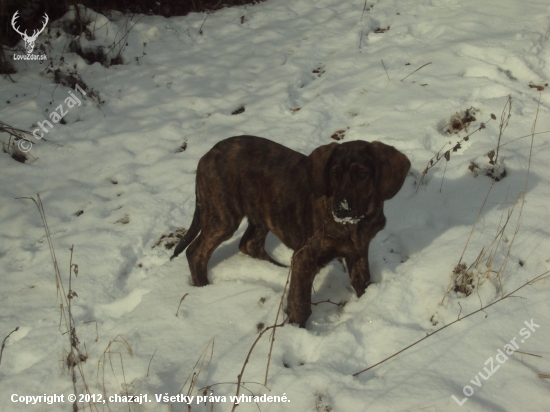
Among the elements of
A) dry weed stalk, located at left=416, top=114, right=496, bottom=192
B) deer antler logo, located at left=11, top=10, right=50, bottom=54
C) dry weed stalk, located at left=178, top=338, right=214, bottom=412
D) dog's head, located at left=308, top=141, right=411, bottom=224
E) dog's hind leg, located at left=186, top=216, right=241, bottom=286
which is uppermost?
deer antler logo, located at left=11, top=10, right=50, bottom=54

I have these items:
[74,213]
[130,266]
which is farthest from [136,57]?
[130,266]

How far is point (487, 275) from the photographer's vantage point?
3.30 meters

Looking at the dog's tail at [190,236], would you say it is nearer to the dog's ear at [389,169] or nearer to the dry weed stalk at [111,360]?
the dry weed stalk at [111,360]

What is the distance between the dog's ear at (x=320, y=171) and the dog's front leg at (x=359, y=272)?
1.99 ft

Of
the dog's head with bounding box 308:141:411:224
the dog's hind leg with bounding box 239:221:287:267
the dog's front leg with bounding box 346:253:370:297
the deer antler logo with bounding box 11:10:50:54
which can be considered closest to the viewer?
the dog's head with bounding box 308:141:411:224

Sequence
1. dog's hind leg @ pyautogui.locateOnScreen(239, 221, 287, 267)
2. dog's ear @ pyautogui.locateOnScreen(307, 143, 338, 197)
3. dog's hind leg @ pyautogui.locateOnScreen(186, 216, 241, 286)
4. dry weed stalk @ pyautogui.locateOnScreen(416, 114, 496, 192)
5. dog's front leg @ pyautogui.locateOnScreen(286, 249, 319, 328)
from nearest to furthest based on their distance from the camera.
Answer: dog's ear @ pyautogui.locateOnScreen(307, 143, 338, 197) → dog's front leg @ pyautogui.locateOnScreen(286, 249, 319, 328) → dog's hind leg @ pyautogui.locateOnScreen(186, 216, 241, 286) → dog's hind leg @ pyautogui.locateOnScreen(239, 221, 287, 267) → dry weed stalk @ pyautogui.locateOnScreen(416, 114, 496, 192)

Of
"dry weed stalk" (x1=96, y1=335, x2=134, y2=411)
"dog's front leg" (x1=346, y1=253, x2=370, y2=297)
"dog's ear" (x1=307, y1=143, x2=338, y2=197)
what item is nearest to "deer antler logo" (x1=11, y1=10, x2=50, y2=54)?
"dry weed stalk" (x1=96, y1=335, x2=134, y2=411)

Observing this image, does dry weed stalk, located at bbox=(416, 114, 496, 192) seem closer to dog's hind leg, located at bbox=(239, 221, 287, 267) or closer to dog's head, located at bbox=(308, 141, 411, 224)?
dog's head, located at bbox=(308, 141, 411, 224)

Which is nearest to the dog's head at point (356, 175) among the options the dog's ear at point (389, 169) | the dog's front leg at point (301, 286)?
the dog's ear at point (389, 169)

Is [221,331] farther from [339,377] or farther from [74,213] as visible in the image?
[74,213]

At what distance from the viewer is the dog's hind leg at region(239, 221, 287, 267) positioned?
4071 millimetres

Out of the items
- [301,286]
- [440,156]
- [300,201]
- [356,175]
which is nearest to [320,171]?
[356,175]

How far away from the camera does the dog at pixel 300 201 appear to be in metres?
3.03

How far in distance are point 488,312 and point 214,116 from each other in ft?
12.4
